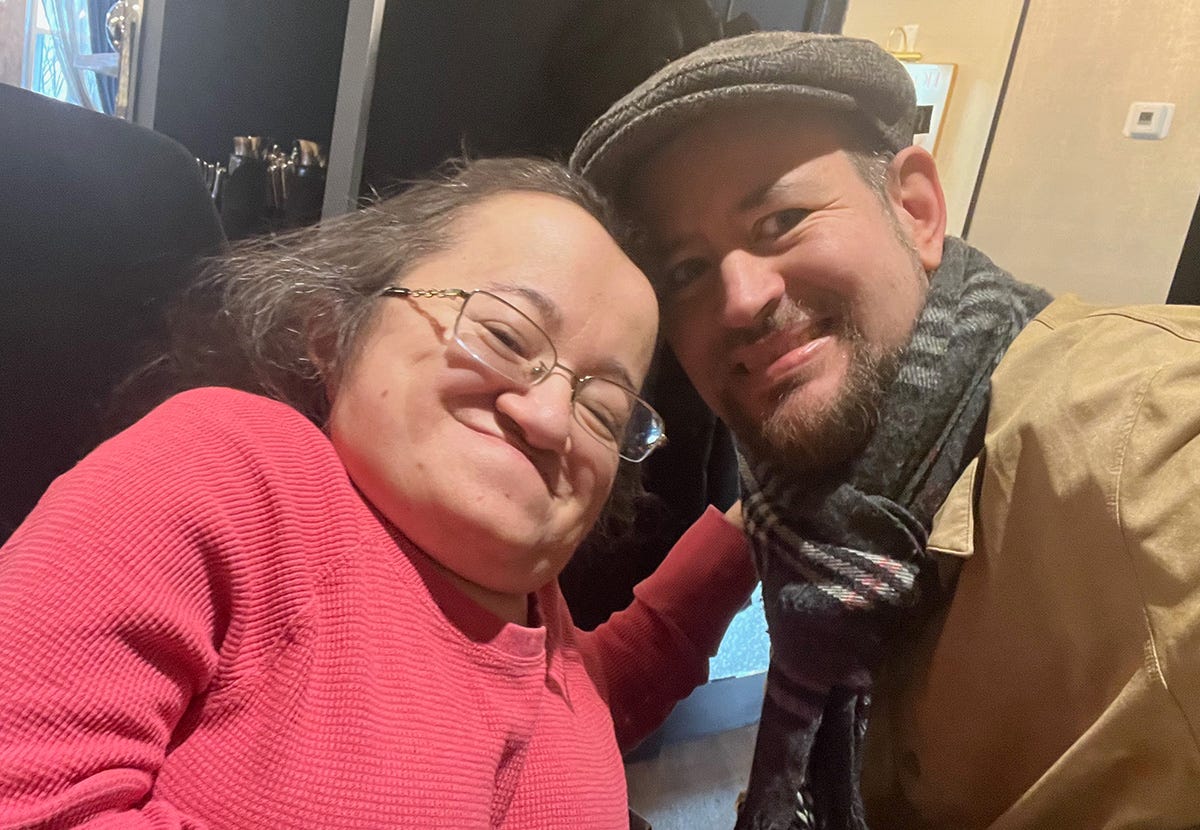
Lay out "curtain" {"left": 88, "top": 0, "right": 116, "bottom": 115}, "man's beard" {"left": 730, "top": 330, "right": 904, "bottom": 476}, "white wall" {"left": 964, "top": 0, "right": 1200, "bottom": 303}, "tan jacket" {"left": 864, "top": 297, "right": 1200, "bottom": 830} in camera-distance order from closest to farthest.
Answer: "tan jacket" {"left": 864, "top": 297, "right": 1200, "bottom": 830} → "man's beard" {"left": 730, "top": 330, "right": 904, "bottom": 476} → "curtain" {"left": 88, "top": 0, "right": 116, "bottom": 115} → "white wall" {"left": 964, "top": 0, "right": 1200, "bottom": 303}

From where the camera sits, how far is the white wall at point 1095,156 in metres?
2.39

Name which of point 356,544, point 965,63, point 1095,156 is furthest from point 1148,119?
point 356,544

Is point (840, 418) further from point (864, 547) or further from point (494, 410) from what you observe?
point (494, 410)

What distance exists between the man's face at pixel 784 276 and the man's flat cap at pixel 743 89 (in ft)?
0.13

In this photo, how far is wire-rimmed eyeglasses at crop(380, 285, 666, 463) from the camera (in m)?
0.72

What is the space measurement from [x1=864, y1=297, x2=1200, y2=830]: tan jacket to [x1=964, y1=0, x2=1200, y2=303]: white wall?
1.92m

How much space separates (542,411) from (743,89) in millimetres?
488

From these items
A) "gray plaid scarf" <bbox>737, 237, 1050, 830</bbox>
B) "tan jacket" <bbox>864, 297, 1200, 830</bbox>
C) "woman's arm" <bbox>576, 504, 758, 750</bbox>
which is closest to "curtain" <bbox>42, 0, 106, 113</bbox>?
"woman's arm" <bbox>576, 504, 758, 750</bbox>

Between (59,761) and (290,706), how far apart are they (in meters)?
0.14

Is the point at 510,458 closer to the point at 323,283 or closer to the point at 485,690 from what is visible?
the point at 485,690

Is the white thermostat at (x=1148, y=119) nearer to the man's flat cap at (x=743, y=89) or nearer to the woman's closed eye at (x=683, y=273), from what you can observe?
the man's flat cap at (x=743, y=89)

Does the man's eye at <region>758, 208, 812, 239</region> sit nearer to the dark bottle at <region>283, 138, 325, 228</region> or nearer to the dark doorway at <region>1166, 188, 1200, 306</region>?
the dark bottle at <region>283, 138, 325, 228</region>

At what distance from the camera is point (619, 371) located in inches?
31.6

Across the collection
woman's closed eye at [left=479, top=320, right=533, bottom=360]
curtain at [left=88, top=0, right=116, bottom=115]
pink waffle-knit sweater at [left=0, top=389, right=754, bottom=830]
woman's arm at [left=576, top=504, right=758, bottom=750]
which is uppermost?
curtain at [left=88, top=0, right=116, bottom=115]
